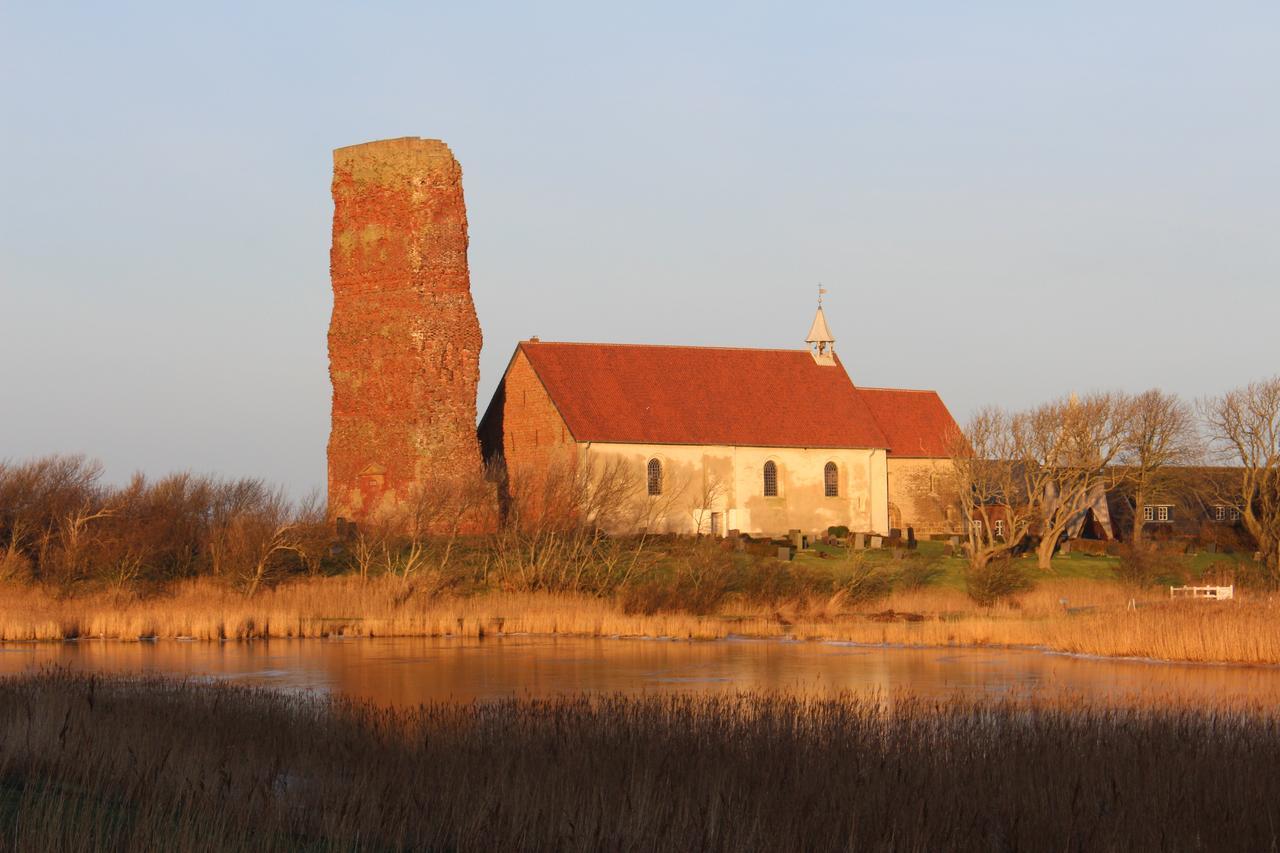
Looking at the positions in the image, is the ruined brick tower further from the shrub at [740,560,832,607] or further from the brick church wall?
the shrub at [740,560,832,607]

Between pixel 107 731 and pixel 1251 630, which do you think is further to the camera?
pixel 1251 630

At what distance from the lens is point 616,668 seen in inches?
966

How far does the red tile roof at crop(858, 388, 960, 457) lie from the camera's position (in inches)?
2368

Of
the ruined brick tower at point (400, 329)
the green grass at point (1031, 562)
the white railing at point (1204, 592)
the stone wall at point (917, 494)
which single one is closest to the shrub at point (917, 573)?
the green grass at point (1031, 562)

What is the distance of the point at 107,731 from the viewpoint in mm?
13414

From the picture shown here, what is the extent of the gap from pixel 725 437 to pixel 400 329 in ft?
42.6

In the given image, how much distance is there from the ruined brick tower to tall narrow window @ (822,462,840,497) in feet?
47.4

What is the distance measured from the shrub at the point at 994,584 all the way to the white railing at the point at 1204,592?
11.7 ft

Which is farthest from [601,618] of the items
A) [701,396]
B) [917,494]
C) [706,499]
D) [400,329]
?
[917,494]

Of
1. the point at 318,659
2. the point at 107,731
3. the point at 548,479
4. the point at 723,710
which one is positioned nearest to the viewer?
the point at 107,731

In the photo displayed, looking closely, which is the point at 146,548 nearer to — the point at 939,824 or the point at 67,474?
the point at 67,474

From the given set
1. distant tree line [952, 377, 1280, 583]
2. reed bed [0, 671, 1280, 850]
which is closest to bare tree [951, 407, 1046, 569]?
distant tree line [952, 377, 1280, 583]

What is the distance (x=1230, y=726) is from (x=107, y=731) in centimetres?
1043

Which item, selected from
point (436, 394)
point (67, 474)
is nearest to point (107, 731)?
point (67, 474)
